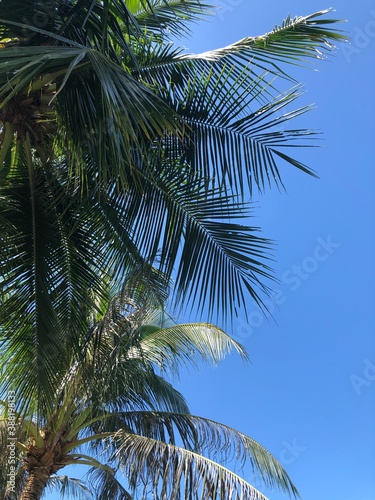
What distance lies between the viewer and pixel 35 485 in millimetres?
7152

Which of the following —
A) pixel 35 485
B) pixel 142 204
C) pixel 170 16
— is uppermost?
pixel 170 16

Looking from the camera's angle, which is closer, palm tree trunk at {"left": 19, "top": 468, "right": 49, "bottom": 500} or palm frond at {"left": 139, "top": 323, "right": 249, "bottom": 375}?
palm tree trunk at {"left": 19, "top": 468, "right": 49, "bottom": 500}

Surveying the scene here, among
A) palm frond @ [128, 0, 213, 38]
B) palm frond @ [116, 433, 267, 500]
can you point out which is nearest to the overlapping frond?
palm frond @ [116, 433, 267, 500]

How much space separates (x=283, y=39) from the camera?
4.96m

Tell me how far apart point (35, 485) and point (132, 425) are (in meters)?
1.41

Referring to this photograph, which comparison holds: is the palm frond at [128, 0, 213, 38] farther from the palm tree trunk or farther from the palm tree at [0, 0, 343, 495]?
the palm tree trunk

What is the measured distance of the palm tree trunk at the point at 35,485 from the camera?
6.96 m

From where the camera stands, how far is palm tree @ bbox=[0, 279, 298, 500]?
607 centimetres

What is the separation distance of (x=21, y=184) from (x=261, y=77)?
2.44 meters

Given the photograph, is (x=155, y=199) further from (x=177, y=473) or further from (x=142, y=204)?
(x=177, y=473)

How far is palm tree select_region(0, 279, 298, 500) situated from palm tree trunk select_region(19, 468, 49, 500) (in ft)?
0.04

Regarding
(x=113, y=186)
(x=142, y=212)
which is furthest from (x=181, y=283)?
(x=113, y=186)

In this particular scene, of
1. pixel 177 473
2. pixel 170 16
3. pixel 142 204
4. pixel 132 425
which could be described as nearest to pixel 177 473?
pixel 177 473

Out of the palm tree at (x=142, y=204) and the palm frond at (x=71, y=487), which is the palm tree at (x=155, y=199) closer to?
the palm tree at (x=142, y=204)
